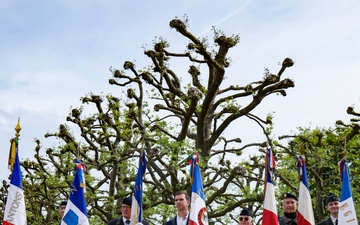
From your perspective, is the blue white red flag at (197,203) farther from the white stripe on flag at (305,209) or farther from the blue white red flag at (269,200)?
the white stripe on flag at (305,209)

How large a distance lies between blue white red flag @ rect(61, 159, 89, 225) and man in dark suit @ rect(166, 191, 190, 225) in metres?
1.46

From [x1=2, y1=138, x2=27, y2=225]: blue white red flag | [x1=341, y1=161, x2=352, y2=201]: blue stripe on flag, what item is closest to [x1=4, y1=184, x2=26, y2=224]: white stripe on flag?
[x1=2, y1=138, x2=27, y2=225]: blue white red flag

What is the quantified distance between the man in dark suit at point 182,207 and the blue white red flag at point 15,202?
107 inches

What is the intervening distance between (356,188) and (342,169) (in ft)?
43.3

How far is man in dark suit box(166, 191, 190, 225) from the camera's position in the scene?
335 inches

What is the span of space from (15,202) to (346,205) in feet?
18.7

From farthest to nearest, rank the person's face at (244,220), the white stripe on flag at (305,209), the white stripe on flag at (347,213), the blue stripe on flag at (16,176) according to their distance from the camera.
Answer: the blue stripe on flag at (16,176) < the person's face at (244,220) < the white stripe on flag at (305,209) < the white stripe on flag at (347,213)

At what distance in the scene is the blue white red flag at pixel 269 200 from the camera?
8.17 m

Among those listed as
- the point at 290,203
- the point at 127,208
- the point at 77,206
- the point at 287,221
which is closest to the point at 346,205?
the point at 290,203

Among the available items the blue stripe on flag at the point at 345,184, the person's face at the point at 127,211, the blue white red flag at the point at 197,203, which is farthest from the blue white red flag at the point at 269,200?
the person's face at the point at 127,211

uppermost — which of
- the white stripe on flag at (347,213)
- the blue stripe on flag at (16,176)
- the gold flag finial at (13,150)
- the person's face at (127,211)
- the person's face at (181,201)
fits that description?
the gold flag finial at (13,150)

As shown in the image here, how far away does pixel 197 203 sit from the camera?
8.55 m

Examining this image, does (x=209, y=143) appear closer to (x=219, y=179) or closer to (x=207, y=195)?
(x=219, y=179)

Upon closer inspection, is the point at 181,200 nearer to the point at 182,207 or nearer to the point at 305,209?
the point at 182,207
